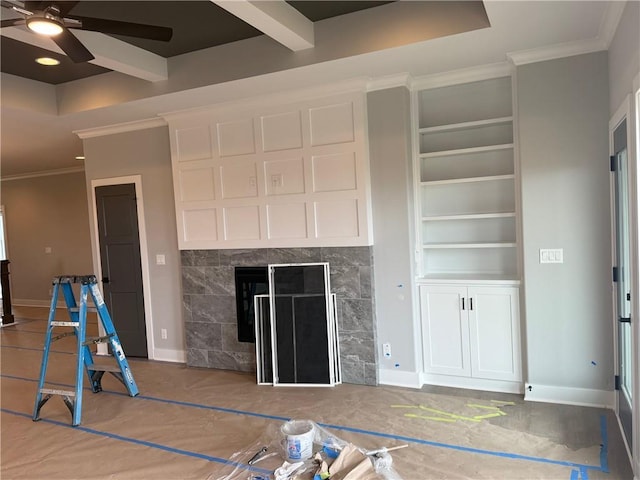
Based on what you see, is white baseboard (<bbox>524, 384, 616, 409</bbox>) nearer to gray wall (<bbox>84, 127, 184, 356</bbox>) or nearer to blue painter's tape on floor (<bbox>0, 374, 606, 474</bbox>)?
blue painter's tape on floor (<bbox>0, 374, 606, 474</bbox>)

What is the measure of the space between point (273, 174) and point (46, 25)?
7.71ft

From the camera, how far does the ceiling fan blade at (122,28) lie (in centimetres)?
249

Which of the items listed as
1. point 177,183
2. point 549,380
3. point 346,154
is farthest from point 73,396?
point 549,380

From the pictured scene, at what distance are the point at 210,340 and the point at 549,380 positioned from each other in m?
3.29

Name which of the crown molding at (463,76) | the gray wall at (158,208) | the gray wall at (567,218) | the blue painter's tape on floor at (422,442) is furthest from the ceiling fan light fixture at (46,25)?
the gray wall at (567,218)

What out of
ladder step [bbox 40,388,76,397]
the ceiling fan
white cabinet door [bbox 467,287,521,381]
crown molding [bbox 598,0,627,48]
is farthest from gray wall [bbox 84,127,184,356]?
crown molding [bbox 598,0,627,48]

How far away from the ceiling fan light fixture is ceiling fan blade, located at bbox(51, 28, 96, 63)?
0.12ft

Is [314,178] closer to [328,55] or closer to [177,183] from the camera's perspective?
[328,55]

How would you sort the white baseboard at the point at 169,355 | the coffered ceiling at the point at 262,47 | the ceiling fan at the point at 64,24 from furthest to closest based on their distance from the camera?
the white baseboard at the point at 169,355
the coffered ceiling at the point at 262,47
the ceiling fan at the point at 64,24

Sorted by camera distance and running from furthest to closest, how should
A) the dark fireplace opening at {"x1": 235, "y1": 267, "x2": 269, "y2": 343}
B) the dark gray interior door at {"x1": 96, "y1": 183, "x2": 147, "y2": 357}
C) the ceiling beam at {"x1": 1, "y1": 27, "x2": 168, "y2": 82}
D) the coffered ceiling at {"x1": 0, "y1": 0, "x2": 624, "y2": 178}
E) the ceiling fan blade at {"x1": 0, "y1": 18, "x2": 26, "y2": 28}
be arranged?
the dark gray interior door at {"x1": 96, "y1": 183, "x2": 147, "y2": 357}, the dark fireplace opening at {"x1": 235, "y1": 267, "x2": 269, "y2": 343}, the ceiling beam at {"x1": 1, "y1": 27, "x2": 168, "y2": 82}, the coffered ceiling at {"x1": 0, "y1": 0, "x2": 624, "y2": 178}, the ceiling fan blade at {"x1": 0, "y1": 18, "x2": 26, "y2": 28}

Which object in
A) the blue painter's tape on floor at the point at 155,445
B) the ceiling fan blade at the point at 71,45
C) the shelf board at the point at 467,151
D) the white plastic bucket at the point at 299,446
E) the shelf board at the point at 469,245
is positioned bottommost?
the blue painter's tape on floor at the point at 155,445

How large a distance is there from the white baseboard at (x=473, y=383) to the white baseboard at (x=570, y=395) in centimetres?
15

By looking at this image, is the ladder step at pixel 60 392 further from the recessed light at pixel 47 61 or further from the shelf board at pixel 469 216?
the shelf board at pixel 469 216

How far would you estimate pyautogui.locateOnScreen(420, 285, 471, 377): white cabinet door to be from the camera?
397cm
